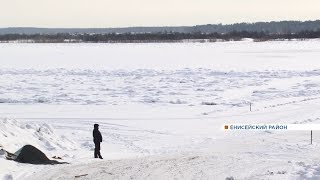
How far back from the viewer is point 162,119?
20.0m

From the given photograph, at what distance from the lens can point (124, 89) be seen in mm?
29172

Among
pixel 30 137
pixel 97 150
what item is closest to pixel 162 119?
pixel 30 137

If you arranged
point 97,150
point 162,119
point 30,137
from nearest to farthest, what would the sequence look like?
point 97,150
point 30,137
point 162,119

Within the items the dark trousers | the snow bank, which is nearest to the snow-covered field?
the snow bank

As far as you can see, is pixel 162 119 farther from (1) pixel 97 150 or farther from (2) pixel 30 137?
(1) pixel 97 150

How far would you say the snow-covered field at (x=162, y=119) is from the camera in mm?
11250

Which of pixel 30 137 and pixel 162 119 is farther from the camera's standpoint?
pixel 162 119

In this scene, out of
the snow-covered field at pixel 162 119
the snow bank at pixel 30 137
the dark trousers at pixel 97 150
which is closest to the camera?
the snow-covered field at pixel 162 119

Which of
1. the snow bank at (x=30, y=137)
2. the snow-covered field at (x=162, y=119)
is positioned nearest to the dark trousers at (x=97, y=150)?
the snow-covered field at (x=162, y=119)

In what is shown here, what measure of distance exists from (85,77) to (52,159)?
23668mm

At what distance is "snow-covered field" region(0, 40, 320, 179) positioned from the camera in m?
11.2

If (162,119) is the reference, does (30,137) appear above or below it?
above

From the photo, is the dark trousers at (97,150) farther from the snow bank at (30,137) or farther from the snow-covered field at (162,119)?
the snow bank at (30,137)

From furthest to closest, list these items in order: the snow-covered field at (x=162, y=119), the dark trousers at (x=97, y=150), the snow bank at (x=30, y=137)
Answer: the snow bank at (x=30, y=137) < the dark trousers at (x=97, y=150) < the snow-covered field at (x=162, y=119)
